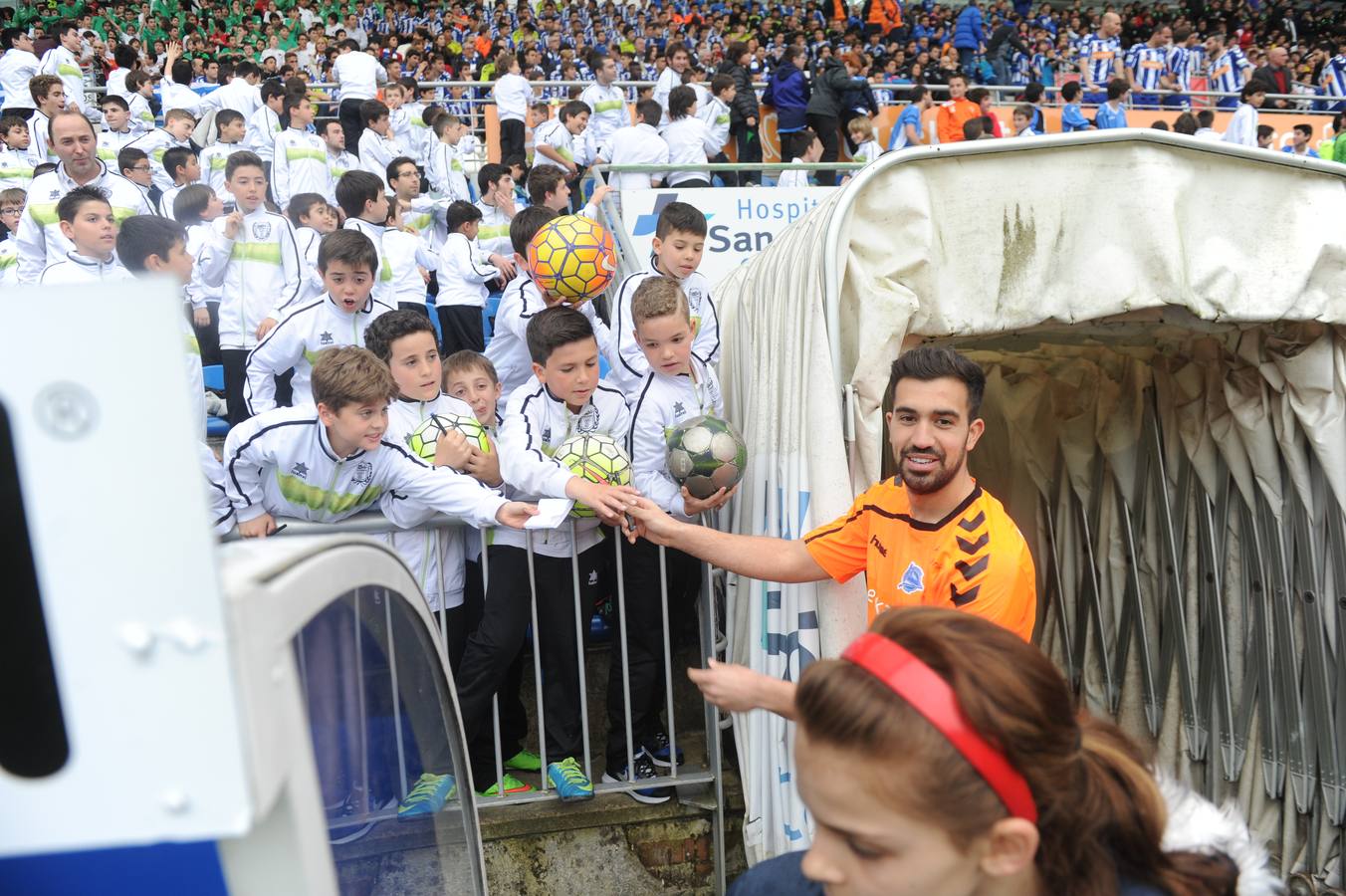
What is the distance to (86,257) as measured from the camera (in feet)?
20.1

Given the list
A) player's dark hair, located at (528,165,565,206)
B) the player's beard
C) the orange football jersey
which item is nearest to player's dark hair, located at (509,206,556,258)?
player's dark hair, located at (528,165,565,206)

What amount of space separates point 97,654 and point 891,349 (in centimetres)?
317

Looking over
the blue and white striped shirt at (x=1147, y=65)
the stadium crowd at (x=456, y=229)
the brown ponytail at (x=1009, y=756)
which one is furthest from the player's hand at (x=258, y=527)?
the blue and white striped shirt at (x=1147, y=65)

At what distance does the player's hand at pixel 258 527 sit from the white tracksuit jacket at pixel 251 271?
3353 mm

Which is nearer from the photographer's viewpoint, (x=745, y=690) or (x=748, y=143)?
(x=745, y=690)

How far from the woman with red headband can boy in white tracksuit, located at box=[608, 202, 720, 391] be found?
3752 mm

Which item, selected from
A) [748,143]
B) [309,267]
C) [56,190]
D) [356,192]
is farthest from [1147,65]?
[56,190]

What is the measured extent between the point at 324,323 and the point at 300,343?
0.53ft

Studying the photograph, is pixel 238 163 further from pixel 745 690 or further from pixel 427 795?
pixel 745 690

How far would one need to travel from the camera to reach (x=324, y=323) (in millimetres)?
5719

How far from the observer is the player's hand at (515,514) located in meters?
3.83

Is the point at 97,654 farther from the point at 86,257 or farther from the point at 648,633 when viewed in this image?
the point at 86,257

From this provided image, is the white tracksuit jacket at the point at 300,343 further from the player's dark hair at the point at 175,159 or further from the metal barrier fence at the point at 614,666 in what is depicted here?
the player's dark hair at the point at 175,159

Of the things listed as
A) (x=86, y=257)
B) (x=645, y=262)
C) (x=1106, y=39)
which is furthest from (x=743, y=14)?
(x=86, y=257)
